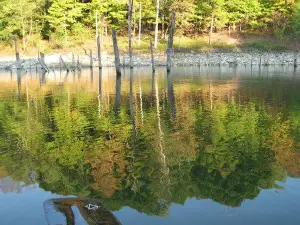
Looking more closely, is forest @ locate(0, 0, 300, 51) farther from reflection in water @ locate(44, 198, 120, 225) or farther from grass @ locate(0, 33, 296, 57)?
reflection in water @ locate(44, 198, 120, 225)

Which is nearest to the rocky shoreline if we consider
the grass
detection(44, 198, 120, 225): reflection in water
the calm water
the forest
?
the grass

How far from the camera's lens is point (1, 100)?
22.5m

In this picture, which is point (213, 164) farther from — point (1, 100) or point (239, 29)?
point (239, 29)

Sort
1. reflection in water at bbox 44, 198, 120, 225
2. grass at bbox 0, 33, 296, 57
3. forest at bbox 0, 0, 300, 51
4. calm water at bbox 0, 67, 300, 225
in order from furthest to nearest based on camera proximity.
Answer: forest at bbox 0, 0, 300, 51, grass at bbox 0, 33, 296, 57, calm water at bbox 0, 67, 300, 225, reflection in water at bbox 44, 198, 120, 225

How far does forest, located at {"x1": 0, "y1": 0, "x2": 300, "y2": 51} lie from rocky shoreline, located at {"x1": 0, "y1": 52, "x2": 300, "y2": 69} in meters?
5.20

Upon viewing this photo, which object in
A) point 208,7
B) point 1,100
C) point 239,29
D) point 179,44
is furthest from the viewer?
point 239,29

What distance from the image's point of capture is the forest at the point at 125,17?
196 feet

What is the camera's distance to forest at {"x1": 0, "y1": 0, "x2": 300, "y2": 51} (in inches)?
2347

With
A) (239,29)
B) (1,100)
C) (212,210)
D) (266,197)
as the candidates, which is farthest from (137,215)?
(239,29)

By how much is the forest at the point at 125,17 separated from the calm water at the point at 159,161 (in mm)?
43746

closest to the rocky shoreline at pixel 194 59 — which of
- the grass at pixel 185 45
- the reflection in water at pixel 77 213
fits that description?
the grass at pixel 185 45

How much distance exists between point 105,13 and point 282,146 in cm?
5915

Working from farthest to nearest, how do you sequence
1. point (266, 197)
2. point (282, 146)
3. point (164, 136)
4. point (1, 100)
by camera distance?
point (1, 100) < point (164, 136) < point (282, 146) < point (266, 197)

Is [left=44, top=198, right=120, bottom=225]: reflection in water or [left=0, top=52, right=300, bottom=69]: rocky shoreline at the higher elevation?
[left=0, top=52, right=300, bottom=69]: rocky shoreline
